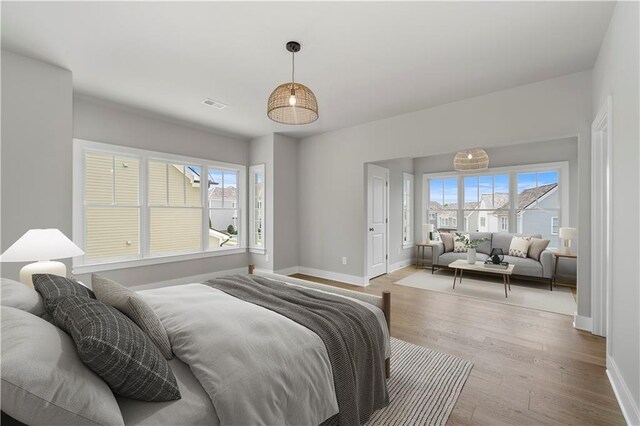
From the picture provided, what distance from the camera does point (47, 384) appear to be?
866mm

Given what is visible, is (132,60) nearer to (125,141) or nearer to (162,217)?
(125,141)

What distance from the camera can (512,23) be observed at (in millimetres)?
2387

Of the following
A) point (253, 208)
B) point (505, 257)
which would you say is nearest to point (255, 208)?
point (253, 208)

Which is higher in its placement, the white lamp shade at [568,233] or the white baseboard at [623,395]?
the white lamp shade at [568,233]

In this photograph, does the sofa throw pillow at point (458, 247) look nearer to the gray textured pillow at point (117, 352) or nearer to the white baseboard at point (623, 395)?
the white baseboard at point (623, 395)

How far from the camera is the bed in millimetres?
1147

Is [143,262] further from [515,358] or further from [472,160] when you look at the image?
[472,160]

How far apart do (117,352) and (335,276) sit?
14.9 feet

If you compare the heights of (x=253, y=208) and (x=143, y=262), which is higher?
(x=253, y=208)

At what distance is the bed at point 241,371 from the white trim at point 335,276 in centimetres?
333

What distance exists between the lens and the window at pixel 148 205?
3.94m

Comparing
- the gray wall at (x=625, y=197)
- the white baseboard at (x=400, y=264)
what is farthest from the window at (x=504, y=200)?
the gray wall at (x=625, y=197)

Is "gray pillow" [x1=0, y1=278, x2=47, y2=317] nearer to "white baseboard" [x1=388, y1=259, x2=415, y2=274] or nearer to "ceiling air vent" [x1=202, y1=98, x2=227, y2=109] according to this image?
"ceiling air vent" [x1=202, y1=98, x2=227, y2=109]

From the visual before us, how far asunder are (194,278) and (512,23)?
5.23 meters
